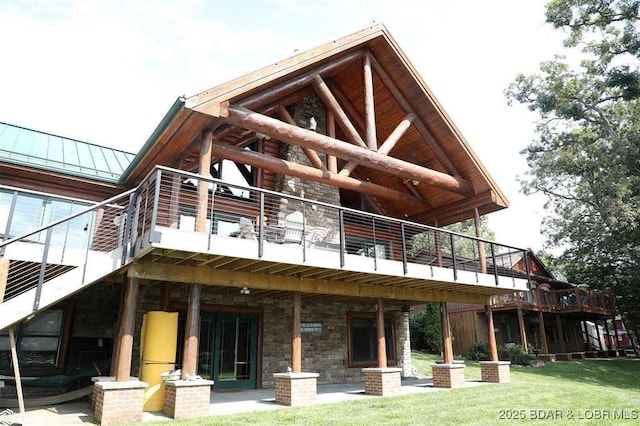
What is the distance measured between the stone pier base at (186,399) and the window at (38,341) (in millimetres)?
3990

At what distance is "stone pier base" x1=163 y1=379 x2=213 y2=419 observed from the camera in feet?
22.8

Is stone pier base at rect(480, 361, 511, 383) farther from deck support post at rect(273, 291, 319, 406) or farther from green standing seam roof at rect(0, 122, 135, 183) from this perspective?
green standing seam roof at rect(0, 122, 135, 183)

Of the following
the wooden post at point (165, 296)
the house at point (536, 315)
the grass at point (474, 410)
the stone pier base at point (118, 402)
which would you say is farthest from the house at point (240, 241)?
the house at point (536, 315)

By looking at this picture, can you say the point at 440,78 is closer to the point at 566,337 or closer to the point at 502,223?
the point at 566,337

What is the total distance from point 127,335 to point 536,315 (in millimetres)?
24419

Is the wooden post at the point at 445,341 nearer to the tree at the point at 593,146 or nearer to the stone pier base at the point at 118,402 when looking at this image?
the stone pier base at the point at 118,402

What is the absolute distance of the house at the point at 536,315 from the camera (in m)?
22.7

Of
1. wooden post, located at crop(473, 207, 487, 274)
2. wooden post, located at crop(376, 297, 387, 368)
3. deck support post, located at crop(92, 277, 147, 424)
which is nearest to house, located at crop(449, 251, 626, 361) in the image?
wooden post, located at crop(473, 207, 487, 274)

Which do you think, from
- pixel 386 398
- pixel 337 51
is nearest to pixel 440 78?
pixel 337 51

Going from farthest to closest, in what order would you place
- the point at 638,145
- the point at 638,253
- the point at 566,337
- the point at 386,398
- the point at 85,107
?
the point at 566,337 → the point at 638,253 → the point at 638,145 → the point at 85,107 → the point at 386,398

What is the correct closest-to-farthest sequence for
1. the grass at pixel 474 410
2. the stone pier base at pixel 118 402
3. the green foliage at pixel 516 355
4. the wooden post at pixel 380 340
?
the stone pier base at pixel 118 402 → the grass at pixel 474 410 → the wooden post at pixel 380 340 → the green foliage at pixel 516 355

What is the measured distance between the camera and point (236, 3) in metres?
10.8

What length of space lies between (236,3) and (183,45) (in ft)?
5.59

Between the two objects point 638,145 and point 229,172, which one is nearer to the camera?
point 229,172
